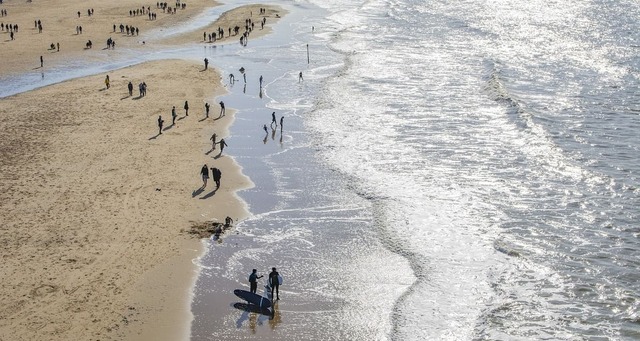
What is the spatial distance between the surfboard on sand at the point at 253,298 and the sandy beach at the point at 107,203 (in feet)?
4.88

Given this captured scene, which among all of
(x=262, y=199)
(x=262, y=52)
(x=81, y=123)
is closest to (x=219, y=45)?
(x=262, y=52)

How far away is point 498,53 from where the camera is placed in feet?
198

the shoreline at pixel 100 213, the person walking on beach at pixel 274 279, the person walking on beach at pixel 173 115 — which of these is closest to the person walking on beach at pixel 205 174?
the shoreline at pixel 100 213

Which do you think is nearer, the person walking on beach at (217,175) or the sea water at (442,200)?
the sea water at (442,200)

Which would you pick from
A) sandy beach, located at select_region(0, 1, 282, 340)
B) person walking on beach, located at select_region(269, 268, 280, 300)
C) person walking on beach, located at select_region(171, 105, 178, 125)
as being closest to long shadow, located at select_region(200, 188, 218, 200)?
sandy beach, located at select_region(0, 1, 282, 340)

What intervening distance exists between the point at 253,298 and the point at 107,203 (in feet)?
32.6

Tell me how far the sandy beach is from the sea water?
140cm

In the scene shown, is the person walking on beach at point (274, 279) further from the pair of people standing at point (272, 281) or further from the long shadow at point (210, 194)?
the long shadow at point (210, 194)

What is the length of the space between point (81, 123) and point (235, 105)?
886 centimetres

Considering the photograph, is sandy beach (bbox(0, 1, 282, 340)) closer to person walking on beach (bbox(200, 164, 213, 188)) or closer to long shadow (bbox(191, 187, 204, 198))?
long shadow (bbox(191, 187, 204, 198))

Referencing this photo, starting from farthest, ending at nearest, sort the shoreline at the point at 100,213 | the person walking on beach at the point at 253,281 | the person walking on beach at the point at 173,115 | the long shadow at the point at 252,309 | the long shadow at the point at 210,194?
the person walking on beach at the point at 173,115 → the long shadow at the point at 210,194 → the person walking on beach at the point at 253,281 → the shoreline at the point at 100,213 → the long shadow at the point at 252,309

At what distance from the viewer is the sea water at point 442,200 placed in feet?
68.9

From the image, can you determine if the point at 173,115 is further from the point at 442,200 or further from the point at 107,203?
the point at 442,200

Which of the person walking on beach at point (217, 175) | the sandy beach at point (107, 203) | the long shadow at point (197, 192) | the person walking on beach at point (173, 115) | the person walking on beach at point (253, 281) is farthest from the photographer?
the person walking on beach at point (173, 115)
